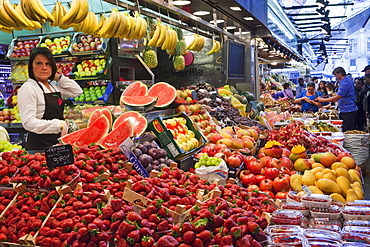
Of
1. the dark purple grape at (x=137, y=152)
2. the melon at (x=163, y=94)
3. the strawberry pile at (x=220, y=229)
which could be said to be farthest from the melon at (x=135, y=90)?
the strawberry pile at (x=220, y=229)

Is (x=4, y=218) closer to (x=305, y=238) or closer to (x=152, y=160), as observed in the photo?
(x=152, y=160)

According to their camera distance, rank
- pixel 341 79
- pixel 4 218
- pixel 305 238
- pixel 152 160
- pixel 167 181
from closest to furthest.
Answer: pixel 305 238 → pixel 4 218 → pixel 167 181 → pixel 152 160 → pixel 341 79

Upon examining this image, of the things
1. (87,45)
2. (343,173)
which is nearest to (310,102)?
(87,45)

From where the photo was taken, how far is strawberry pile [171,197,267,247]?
5.17ft

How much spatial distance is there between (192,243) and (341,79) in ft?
25.4

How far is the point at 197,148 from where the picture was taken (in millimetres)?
3676

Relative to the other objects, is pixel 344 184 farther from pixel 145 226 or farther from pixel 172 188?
pixel 145 226

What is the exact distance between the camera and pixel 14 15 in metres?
3.41

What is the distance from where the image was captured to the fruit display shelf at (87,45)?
6758 millimetres

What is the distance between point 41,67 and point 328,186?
282cm

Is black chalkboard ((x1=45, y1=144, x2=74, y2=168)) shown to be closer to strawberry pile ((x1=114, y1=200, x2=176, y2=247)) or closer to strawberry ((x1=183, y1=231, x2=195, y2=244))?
strawberry pile ((x1=114, y1=200, x2=176, y2=247))

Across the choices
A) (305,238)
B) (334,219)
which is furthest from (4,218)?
(334,219)

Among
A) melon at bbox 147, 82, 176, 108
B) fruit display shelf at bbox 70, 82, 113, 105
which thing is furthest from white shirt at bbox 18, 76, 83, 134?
fruit display shelf at bbox 70, 82, 113, 105

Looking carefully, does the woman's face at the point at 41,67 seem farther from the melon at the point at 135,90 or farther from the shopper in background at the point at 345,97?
the shopper in background at the point at 345,97
